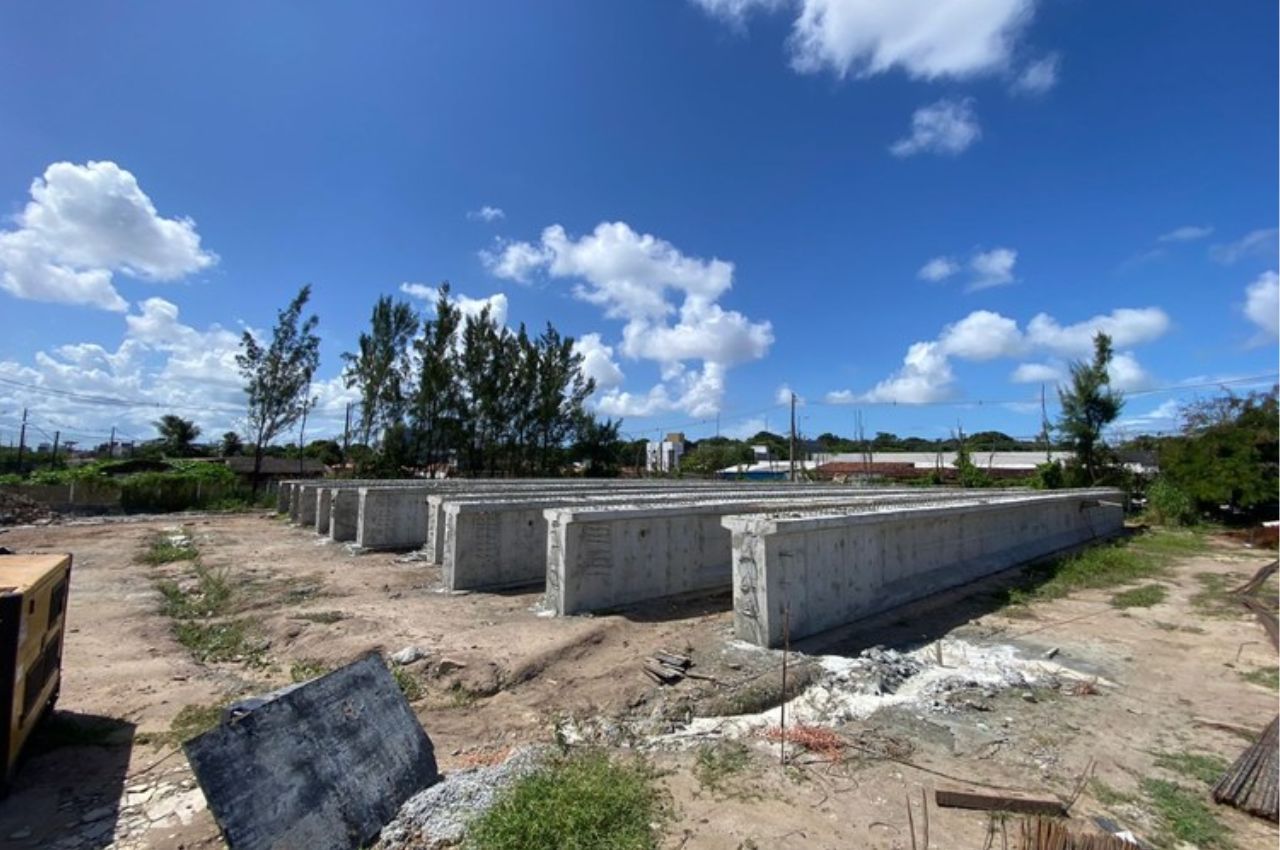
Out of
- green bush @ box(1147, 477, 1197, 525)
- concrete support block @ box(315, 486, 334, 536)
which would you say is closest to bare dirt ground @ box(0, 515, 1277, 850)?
concrete support block @ box(315, 486, 334, 536)

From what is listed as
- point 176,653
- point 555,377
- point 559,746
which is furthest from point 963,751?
point 555,377

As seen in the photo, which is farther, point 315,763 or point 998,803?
point 998,803

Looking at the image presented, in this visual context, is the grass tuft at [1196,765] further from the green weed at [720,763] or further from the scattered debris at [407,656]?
the scattered debris at [407,656]

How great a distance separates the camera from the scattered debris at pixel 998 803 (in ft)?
11.4

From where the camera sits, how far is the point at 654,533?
830cm

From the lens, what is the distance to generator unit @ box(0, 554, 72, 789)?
3453 mm

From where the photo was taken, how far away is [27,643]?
12.0 feet

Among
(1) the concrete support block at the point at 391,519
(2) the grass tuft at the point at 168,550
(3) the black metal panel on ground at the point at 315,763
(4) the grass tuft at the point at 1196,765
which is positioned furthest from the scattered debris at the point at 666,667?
(2) the grass tuft at the point at 168,550

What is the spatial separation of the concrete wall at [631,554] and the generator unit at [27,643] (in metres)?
4.51

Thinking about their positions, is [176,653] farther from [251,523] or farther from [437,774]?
[251,523]

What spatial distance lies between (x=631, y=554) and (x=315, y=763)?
4.96 meters

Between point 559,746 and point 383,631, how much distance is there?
11.5 ft

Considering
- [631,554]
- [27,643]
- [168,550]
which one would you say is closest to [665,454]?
[168,550]

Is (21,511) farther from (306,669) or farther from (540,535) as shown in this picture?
(306,669)
